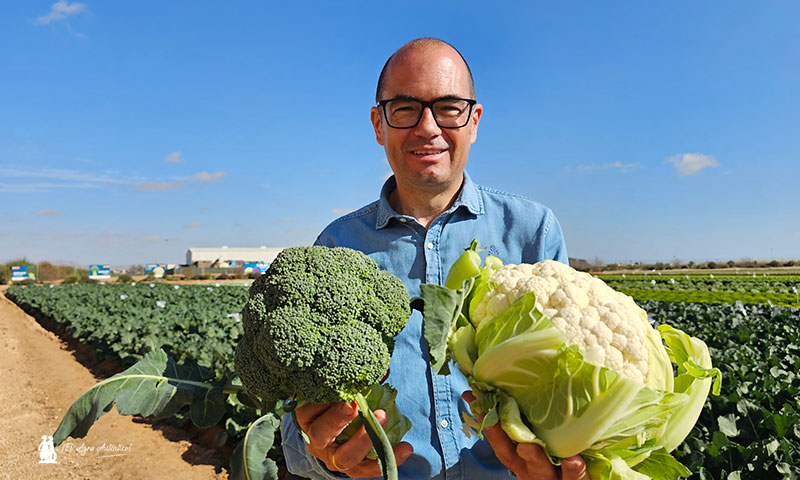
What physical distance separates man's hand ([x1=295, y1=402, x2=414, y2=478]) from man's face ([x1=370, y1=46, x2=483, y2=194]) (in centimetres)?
104

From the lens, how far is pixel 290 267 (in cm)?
172

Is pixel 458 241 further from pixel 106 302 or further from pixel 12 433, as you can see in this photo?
pixel 106 302

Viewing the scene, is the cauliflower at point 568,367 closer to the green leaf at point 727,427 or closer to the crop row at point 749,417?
the crop row at point 749,417

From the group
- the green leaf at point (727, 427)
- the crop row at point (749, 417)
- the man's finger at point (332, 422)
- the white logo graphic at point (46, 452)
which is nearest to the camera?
the man's finger at point (332, 422)

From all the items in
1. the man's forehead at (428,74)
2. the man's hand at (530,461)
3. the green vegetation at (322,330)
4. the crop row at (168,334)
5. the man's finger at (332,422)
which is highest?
the man's forehead at (428,74)

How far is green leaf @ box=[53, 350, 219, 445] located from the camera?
78.9 inches

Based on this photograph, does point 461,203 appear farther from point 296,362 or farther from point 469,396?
point 296,362

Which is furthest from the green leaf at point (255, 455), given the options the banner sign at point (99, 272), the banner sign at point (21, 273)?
the banner sign at point (21, 273)

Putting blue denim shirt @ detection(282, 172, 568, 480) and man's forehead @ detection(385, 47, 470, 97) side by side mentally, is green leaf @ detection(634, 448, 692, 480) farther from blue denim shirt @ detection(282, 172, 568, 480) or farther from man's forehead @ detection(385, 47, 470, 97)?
man's forehead @ detection(385, 47, 470, 97)

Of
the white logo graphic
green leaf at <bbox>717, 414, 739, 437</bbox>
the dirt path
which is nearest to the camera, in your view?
green leaf at <bbox>717, 414, 739, 437</bbox>

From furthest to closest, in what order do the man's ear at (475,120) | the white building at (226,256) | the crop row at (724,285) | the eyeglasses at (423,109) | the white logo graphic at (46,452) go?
the white building at (226,256) < the crop row at (724,285) < the white logo graphic at (46,452) < the man's ear at (475,120) < the eyeglasses at (423,109)

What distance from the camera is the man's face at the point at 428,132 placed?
2193 millimetres

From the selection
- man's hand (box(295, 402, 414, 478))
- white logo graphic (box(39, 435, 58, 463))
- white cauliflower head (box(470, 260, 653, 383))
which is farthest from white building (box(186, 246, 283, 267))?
white cauliflower head (box(470, 260, 653, 383))

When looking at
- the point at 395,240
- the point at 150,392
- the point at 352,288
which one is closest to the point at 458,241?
the point at 395,240
